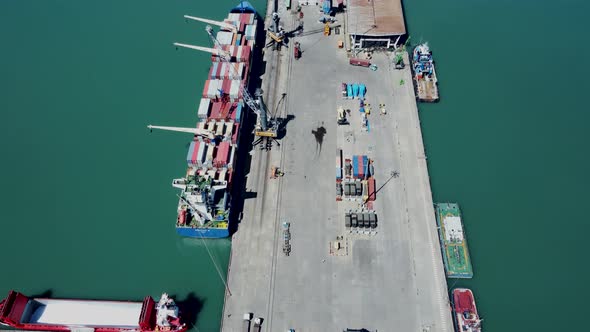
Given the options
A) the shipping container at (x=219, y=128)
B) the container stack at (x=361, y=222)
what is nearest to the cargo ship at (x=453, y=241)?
the container stack at (x=361, y=222)

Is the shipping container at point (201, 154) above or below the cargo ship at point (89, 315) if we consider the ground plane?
above

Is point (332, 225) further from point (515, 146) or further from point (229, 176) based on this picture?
point (515, 146)

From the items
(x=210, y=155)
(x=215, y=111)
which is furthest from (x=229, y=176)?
(x=215, y=111)

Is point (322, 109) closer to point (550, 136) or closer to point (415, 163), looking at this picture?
point (415, 163)

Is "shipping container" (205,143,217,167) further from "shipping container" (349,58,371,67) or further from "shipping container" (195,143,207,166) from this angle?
"shipping container" (349,58,371,67)

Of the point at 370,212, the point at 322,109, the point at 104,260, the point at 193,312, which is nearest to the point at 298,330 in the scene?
the point at 193,312

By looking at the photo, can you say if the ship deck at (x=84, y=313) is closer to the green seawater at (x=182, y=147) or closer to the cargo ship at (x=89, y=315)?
the cargo ship at (x=89, y=315)
